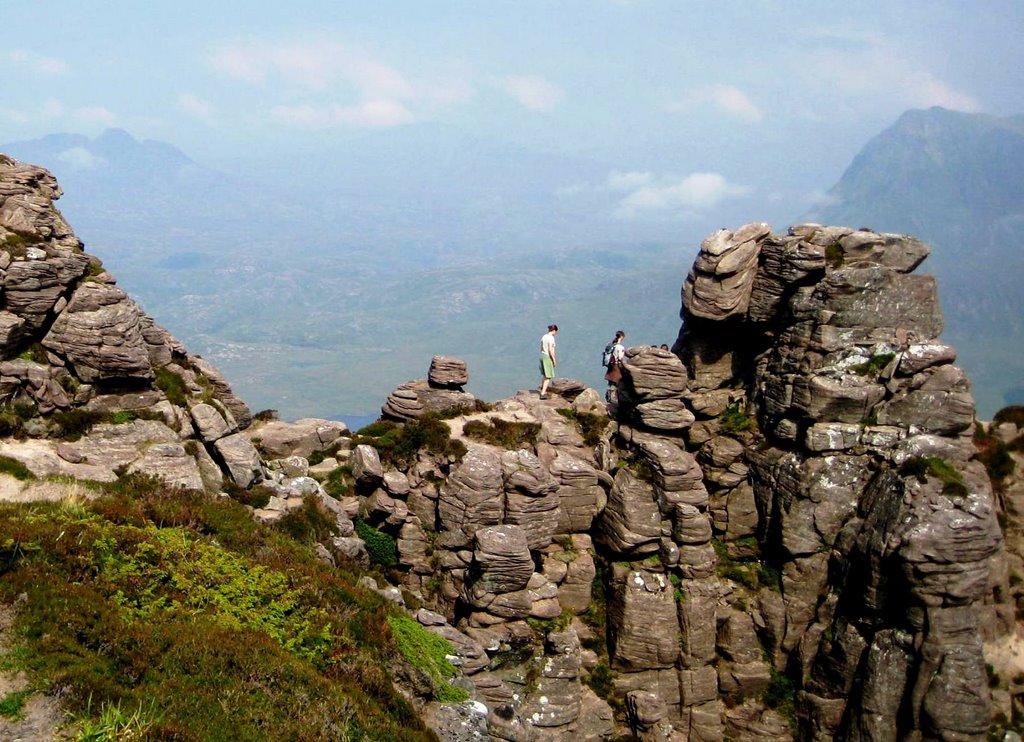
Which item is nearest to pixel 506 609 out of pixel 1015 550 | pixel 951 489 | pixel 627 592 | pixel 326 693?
pixel 627 592

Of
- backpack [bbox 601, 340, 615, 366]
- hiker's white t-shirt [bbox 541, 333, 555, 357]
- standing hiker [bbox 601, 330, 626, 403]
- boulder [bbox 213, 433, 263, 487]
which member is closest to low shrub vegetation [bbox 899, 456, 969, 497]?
standing hiker [bbox 601, 330, 626, 403]

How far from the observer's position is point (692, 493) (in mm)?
38469

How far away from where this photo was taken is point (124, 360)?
33000 mm

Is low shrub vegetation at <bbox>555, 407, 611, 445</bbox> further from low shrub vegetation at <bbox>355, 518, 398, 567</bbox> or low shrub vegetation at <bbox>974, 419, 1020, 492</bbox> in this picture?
low shrub vegetation at <bbox>974, 419, 1020, 492</bbox>

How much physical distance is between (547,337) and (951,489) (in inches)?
806

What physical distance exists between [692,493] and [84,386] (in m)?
27.1

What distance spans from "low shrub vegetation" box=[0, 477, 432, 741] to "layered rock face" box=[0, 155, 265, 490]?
6748mm

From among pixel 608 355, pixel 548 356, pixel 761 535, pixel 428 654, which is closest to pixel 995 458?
pixel 761 535

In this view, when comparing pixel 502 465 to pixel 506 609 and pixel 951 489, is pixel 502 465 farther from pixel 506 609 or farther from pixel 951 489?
pixel 951 489

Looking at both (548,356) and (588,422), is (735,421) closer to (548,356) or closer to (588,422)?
(588,422)

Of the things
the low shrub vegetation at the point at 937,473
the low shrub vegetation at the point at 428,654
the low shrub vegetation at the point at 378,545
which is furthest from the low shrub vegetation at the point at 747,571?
the low shrub vegetation at the point at 428,654

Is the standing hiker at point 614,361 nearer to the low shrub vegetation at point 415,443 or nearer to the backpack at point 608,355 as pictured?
the backpack at point 608,355

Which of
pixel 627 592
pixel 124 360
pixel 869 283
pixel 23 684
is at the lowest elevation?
pixel 627 592

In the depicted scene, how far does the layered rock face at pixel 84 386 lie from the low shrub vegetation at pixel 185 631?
675 centimetres
